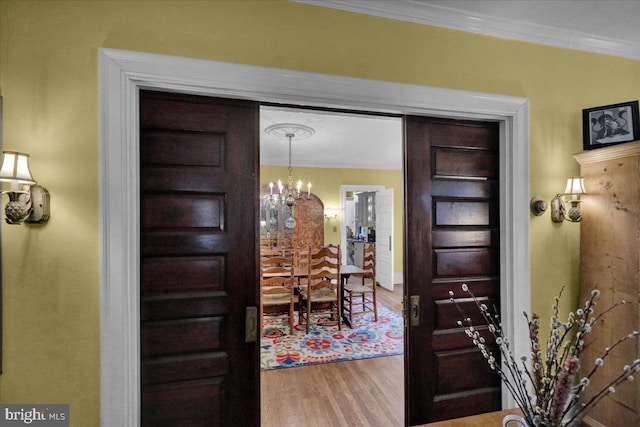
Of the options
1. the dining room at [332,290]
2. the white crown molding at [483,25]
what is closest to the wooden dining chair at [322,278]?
the dining room at [332,290]

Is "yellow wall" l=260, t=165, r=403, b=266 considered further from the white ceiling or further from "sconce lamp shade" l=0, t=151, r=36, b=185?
"sconce lamp shade" l=0, t=151, r=36, b=185

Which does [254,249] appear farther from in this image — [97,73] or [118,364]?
[97,73]

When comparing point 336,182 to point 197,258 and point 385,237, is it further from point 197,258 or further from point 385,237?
point 197,258

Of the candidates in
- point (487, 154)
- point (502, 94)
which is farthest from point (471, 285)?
point (502, 94)

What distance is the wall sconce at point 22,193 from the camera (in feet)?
3.72

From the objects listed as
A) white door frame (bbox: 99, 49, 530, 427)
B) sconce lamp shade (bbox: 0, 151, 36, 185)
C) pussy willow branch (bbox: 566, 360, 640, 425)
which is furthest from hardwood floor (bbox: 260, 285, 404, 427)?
sconce lamp shade (bbox: 0, 151, 36, 185)

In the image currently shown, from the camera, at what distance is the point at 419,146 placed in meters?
1.78

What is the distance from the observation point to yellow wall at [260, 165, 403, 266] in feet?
20.5

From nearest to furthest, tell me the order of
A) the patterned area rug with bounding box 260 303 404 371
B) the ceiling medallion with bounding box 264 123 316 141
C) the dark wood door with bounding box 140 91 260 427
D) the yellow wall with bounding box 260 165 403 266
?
the dark wood door with bounding box 140 91 260 427
the patterned area rug with bounding box 260 303 404 371
the ceiling medallion with bounding box 264 123 316 141
the yellow wall with bounding box 260 165 403 266

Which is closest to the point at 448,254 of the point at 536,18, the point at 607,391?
the point at 607,391

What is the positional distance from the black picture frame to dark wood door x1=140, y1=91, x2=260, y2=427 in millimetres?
2137

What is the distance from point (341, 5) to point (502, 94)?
1.11 m

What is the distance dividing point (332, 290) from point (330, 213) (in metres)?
2.56

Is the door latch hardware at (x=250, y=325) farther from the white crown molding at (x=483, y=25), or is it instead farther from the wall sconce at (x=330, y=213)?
the wall sconce at (x=330, y=213)
